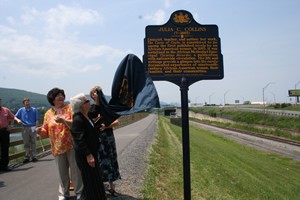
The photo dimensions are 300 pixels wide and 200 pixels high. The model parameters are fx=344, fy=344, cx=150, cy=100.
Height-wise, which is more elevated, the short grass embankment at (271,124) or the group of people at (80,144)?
the group of people at (80,144)

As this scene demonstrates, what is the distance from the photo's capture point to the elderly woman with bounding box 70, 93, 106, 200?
15.1 ft

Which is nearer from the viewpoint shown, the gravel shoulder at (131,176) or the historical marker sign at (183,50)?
the historical marker sign at (183,50)

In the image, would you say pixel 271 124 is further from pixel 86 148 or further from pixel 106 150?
pixel 86 148

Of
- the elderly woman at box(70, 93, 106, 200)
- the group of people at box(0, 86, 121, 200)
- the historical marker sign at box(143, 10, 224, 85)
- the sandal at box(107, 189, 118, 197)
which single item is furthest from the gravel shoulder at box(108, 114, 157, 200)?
the historical marker sign at box(143, 10, 224, 85)

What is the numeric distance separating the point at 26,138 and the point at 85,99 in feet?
20.8

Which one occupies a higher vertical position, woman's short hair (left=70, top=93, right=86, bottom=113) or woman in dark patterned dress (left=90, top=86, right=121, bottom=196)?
woman's short hair (left=70, top=93, right=86, bottom=113)

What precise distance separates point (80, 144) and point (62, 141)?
107 cm

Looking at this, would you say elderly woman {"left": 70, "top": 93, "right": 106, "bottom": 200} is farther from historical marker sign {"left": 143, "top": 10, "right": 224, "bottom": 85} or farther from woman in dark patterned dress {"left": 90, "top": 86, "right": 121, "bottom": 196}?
historical marker sign {"left": 143, "top": 10, "right": 224, "bottom": 85}

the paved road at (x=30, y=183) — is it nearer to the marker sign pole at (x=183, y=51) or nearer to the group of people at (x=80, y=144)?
the group of people at (x=80, y=144)

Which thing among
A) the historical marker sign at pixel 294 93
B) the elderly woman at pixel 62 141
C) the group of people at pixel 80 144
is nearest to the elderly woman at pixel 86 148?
the group of people at pixel 80 144

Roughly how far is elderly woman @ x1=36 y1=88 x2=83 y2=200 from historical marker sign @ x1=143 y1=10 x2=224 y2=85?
1589mm

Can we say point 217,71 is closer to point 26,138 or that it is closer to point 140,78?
point 140,78

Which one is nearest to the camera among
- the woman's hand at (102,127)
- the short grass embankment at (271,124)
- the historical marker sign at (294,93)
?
the woman's hand at (102,127)

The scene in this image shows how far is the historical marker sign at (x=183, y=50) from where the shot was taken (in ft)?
19.5
